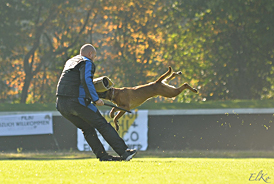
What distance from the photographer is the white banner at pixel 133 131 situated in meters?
12.9

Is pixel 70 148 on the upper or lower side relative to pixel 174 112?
lower

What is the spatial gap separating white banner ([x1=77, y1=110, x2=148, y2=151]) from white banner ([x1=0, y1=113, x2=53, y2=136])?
1.05m

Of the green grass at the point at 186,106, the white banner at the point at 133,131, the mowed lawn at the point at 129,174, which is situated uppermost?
the mowed lawn at the point at 129,174

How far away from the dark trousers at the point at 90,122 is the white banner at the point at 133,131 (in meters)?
6.20

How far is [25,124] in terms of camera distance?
519 inches

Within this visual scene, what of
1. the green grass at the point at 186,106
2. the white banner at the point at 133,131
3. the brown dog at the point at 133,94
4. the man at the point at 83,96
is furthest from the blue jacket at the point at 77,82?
the green grass at the point at 186,106

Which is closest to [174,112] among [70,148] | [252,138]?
[252,138]

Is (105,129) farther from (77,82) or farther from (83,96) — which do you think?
(77,82)

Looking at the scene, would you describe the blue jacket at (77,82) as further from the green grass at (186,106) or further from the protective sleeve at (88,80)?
the green grass at (186,106)

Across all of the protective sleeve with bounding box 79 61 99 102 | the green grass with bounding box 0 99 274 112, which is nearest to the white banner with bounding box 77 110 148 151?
the green grass with bounding box 0 99 274 112

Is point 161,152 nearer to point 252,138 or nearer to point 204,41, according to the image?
point 252,138

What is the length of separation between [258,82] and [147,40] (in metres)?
5.26

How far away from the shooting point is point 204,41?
18797mm

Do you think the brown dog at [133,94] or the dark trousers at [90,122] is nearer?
the dark trousers at [90,122]
